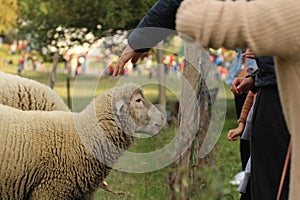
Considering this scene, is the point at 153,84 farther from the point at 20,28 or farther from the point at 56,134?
the point at 20,28

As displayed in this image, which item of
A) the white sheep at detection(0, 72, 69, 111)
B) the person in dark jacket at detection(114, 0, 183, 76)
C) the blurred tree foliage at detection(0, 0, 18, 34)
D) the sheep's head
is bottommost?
the blurred tree foliage at detection(0, 0, 18, 34)

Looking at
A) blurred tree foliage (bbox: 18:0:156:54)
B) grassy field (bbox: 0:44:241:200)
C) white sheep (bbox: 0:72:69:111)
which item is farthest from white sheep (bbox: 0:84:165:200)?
blurred tree foliage (bbox: 18:0:156:54)

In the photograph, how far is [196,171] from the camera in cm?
523

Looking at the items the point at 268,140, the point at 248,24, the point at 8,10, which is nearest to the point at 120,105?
the point at 268,140

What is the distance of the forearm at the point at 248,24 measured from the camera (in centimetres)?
159

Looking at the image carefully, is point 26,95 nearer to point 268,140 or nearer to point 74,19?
point 268,140

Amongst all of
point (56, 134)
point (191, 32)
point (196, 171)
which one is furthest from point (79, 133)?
point (191, 32)

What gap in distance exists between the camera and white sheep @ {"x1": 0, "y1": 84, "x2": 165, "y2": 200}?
4.95 metres

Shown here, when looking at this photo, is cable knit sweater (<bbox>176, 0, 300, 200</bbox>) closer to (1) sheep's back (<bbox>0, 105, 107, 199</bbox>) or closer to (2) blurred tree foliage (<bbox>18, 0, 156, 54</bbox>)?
(1) sheep's back (<bbox>0, 105, 107, 199</bbox>)

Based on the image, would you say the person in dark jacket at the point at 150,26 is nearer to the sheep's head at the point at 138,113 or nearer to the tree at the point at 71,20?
the sheep's head at the point at 138,113

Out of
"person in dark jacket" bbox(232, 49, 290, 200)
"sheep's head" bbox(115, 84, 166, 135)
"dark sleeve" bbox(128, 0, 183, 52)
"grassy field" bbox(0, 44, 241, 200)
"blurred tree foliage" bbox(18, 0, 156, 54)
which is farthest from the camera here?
"blurred tree foliage" bbox(18, 0, 156, 54)

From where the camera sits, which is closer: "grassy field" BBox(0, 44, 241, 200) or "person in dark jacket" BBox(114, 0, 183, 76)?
"person in dark jacket" BBox(114, 0, 183, 76)

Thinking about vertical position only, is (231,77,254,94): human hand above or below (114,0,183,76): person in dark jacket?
below

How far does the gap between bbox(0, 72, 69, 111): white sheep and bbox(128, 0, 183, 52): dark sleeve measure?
3621 millimetres
